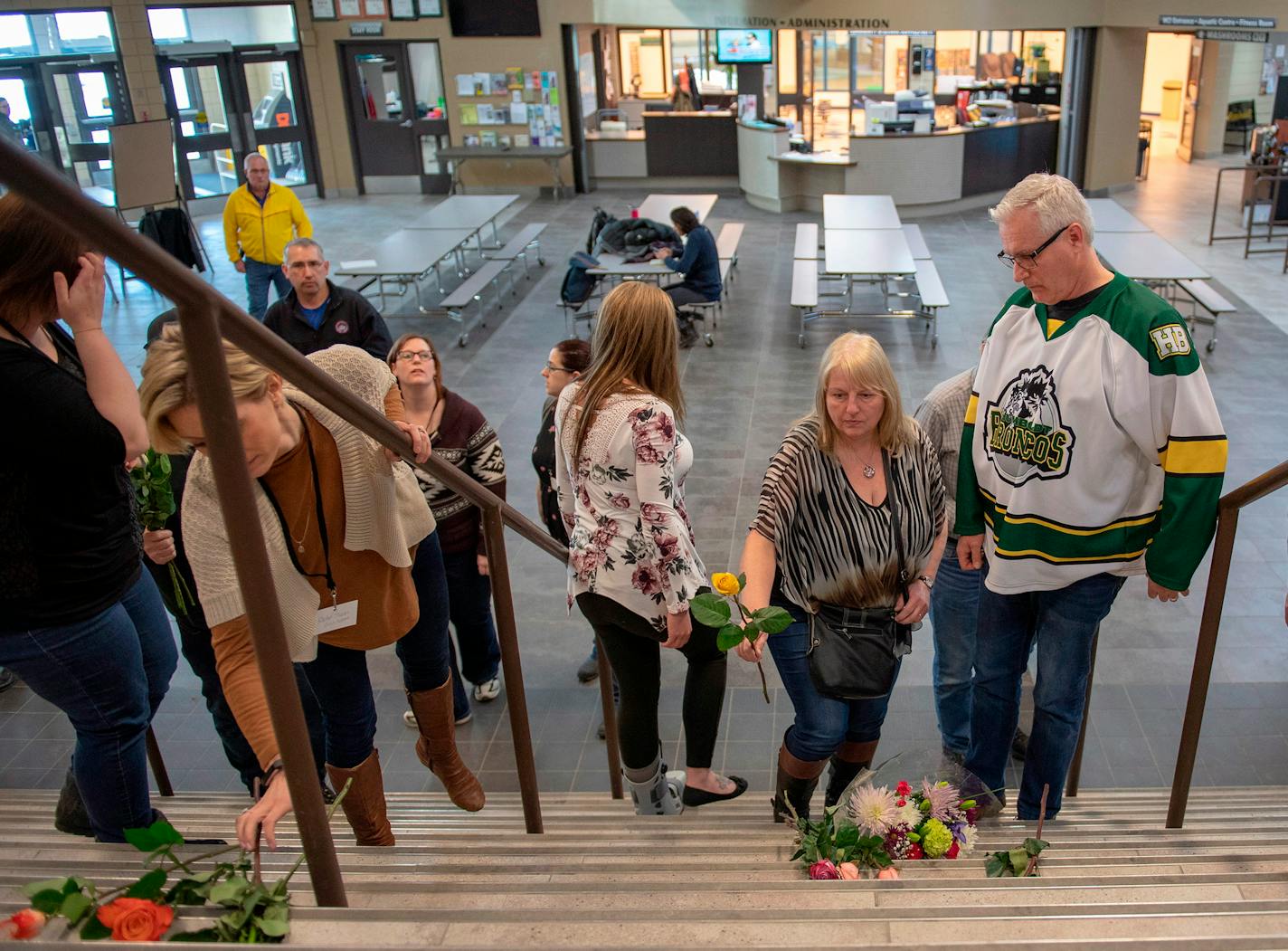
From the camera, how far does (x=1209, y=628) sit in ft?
8.21

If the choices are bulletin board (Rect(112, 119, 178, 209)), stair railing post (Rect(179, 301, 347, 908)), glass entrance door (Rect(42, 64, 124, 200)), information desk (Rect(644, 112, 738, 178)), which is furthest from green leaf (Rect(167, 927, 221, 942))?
information desk (Rect(644, 112, 738, 178))

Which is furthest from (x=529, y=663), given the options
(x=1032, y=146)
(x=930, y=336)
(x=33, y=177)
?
(x=1032, y=146)

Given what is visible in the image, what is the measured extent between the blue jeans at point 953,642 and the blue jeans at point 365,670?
1494 millimetres

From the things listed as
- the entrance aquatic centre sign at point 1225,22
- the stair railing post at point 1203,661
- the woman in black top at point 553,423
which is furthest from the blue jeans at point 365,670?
the entrance aquatic centre sign at point 1225,22

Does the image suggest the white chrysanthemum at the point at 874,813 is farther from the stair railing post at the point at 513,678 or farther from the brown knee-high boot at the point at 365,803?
the brown knee-high boot at the point at 365,803

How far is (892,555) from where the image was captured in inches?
104

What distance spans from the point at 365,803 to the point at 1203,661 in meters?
1.87

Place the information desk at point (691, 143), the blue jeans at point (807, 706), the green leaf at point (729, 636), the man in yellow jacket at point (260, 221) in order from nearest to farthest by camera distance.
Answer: the green leaf at point (729, 636) < the blue jeans at point (807, 706) < the man in yellow jacket at point (260, 221) < the information desk at point (691, 143)

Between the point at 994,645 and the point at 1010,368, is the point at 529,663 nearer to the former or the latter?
the point at 994,645

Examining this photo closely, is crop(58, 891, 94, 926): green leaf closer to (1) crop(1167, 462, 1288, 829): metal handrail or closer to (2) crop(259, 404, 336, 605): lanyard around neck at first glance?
(2) crop(259, 404, 336, 605): lanyard around neck

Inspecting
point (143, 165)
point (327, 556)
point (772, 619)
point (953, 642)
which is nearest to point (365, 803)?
point (327, 556)

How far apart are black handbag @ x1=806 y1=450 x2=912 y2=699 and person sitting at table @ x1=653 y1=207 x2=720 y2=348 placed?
647cm

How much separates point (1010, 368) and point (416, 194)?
15.0m

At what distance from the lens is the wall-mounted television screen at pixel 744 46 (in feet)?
52.0
